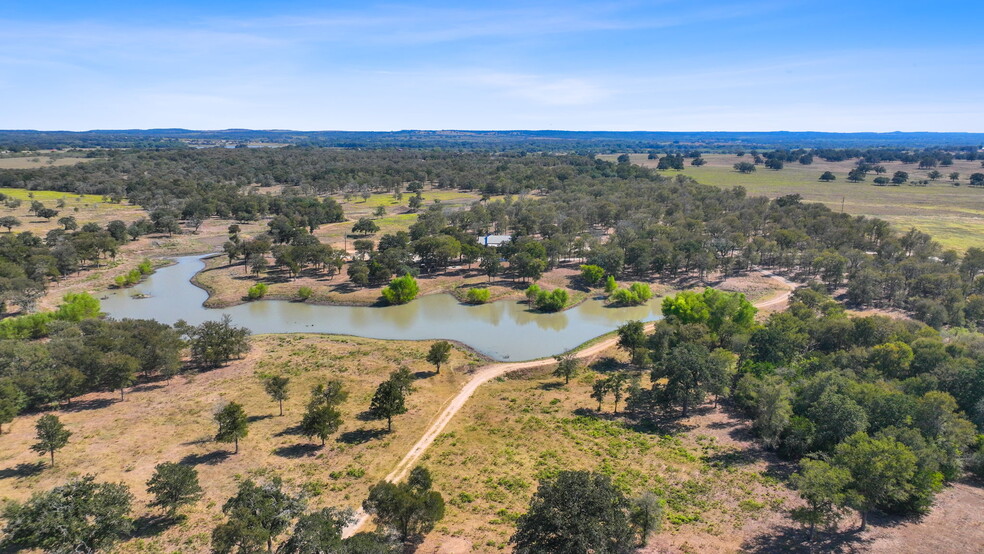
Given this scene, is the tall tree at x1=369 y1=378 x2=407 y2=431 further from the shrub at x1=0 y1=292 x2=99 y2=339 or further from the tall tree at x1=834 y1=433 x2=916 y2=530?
the shrub at x1=0 y1=292 x2=99 y2=339

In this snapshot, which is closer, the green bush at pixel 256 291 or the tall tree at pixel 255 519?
the tall tree at pixel 255 519

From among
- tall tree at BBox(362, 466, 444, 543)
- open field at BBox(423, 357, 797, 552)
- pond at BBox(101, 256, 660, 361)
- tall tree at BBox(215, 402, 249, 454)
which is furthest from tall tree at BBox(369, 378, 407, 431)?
pond at BBox(101, 256, 660, 361)

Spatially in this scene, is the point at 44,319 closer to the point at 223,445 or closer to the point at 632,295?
the point at 223,445

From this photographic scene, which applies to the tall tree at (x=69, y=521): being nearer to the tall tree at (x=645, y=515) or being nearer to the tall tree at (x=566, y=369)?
the tall tree at (x=645, y=515)

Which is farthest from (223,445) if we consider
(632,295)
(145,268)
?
(145,268)

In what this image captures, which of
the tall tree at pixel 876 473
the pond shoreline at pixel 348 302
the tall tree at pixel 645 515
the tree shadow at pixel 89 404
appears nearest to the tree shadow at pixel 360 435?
the tall tree at pixel 645 515

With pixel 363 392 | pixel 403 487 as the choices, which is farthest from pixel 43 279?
pixel 403 487
